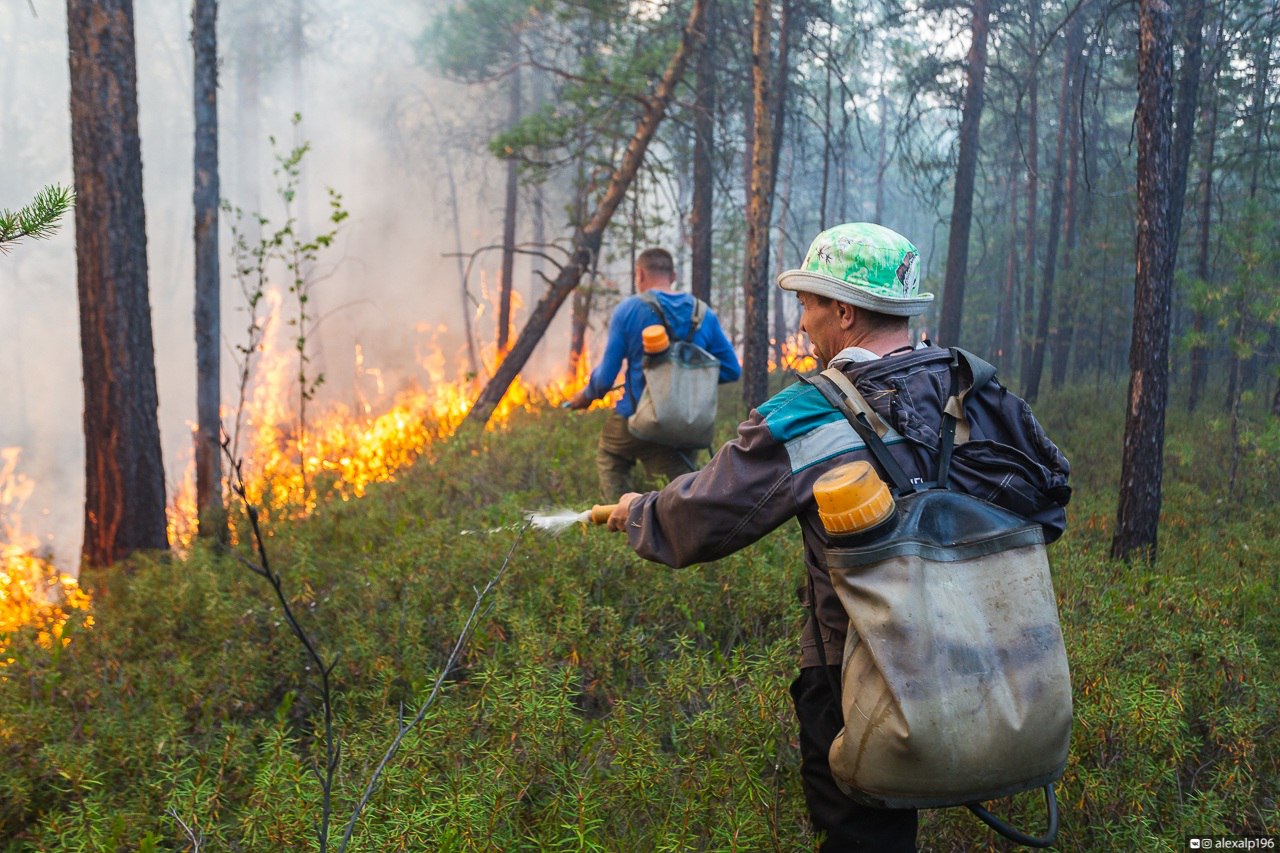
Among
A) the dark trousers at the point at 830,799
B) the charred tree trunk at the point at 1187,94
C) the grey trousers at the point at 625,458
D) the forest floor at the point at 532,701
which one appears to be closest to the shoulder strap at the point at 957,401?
the dark trousers at the point at 830,799

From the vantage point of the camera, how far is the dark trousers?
7.59ft

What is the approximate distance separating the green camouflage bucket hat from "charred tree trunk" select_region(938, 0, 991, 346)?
11.9m

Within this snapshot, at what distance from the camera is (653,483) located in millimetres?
6988

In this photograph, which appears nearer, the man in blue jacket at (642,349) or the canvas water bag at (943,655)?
the canvas water bag at (943,655)

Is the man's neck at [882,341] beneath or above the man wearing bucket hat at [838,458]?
above

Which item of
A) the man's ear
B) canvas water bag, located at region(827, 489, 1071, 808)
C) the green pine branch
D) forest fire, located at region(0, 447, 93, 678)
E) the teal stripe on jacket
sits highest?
the green pine branch

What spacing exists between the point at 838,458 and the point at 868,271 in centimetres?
55

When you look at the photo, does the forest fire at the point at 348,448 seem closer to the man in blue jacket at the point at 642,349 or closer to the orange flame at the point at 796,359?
the man in blue jacket at the point at 642,349

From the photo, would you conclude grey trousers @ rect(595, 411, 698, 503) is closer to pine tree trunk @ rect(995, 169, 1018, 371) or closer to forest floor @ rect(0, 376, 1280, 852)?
forest floor @ rect(0, 376, 1280, 852)

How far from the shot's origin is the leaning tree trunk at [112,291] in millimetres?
6398

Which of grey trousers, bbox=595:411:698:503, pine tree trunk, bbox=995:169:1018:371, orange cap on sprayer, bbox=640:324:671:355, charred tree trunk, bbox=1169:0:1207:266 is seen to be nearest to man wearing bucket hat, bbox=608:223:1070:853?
orange cap on sprayer, bbox=640:324:671:355

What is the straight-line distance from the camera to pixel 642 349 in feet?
19.4

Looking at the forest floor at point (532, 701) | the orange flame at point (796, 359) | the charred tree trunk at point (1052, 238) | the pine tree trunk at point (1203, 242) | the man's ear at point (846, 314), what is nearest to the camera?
the man's ear at point (846, 314)

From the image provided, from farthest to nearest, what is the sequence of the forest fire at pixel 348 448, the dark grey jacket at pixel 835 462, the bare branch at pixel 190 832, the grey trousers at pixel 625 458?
the forest fire at pixel 348 448, the grey trousers at pixel 625 458, the dark grey jacket at pixel 835 462, the bare branch at pixel 190 832
